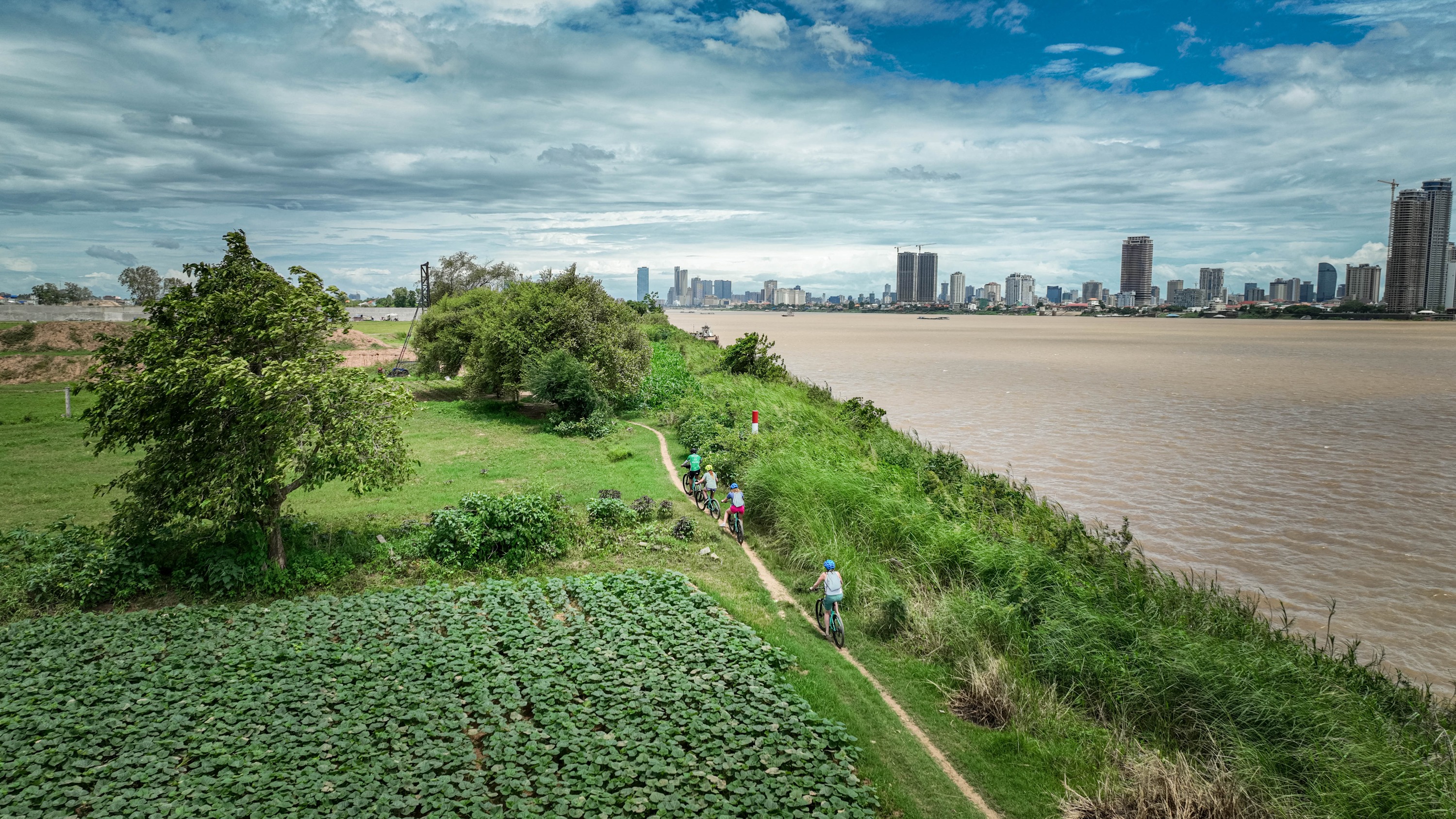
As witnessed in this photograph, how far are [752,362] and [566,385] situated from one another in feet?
60.9

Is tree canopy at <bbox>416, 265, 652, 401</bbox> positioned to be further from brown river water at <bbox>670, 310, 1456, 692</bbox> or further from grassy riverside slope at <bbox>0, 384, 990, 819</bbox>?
brown river water at <bbox>670, 310, 1456, 692</bbox>

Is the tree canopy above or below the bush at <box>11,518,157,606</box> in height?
above

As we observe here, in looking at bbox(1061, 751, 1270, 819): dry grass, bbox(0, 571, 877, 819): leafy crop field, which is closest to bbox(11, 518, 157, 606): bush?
bbox(0, 571, 877, 819): leafy crop field

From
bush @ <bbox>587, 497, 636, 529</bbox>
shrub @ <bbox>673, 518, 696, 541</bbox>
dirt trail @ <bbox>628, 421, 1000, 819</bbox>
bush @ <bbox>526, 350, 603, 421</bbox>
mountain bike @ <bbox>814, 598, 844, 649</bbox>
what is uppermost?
bush @ <bbox>526, 350, 603, 421</bbox>

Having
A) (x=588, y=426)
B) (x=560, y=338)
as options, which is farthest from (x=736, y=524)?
(x=560, y=338)

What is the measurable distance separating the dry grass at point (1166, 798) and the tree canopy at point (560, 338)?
2918 cm

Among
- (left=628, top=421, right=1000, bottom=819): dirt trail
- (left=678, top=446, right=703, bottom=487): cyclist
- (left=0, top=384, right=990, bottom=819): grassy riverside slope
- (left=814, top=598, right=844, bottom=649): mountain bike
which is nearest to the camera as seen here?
(left=628, top=421, right=1000, bottom=819): dirt trail

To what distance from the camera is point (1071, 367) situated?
7738 centimetres

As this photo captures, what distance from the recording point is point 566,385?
35312mm

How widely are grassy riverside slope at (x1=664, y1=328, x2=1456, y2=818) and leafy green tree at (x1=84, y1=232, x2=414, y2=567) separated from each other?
993 cm

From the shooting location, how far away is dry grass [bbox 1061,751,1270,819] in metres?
9.13

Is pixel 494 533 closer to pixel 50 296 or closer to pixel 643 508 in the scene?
pixel 643 508

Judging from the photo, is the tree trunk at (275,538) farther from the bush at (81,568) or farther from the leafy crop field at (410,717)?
the leafy crop field at (410,717)

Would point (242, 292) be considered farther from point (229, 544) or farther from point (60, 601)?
point (60, 601)
